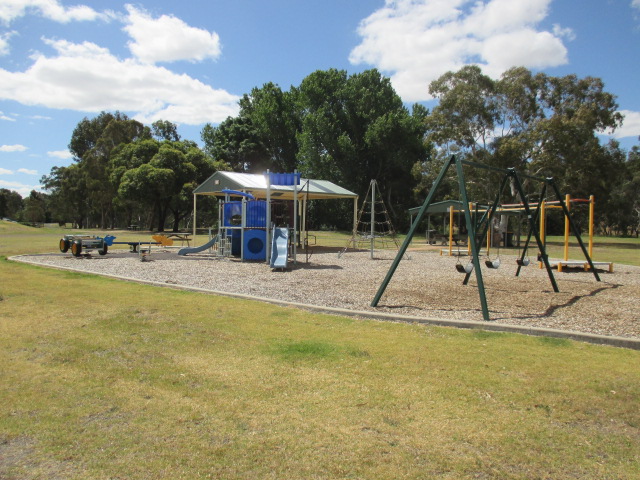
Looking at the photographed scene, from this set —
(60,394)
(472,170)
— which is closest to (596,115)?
(472,170)

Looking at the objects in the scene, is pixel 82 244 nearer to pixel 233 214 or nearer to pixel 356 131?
pixel 233 214

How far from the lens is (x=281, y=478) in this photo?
2.90m

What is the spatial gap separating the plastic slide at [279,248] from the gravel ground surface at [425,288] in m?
0.41

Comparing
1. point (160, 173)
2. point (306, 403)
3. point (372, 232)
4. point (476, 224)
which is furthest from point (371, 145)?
point (306, 403)

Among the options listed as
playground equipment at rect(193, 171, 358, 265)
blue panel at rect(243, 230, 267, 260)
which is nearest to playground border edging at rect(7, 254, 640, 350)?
playground equipment at rect(193, 171, 358, 265)

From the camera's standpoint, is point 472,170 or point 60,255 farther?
point 472,170

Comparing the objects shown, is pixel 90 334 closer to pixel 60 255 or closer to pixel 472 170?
pixel 60 255

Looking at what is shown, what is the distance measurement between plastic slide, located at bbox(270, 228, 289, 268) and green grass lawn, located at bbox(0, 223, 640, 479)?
24.6 feet

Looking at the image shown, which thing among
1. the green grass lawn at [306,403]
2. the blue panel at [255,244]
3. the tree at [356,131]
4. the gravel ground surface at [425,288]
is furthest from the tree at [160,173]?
the green grass lawn at [306,403]

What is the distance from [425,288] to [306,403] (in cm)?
711

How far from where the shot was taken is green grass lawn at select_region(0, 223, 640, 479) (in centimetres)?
307

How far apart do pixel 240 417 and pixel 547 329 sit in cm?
465

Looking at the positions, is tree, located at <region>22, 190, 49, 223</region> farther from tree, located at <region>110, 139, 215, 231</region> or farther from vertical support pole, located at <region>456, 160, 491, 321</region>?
vertical support pole, located at <region>456, 160, 491, 321</region>

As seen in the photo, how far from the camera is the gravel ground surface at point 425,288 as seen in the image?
25.7 ft
